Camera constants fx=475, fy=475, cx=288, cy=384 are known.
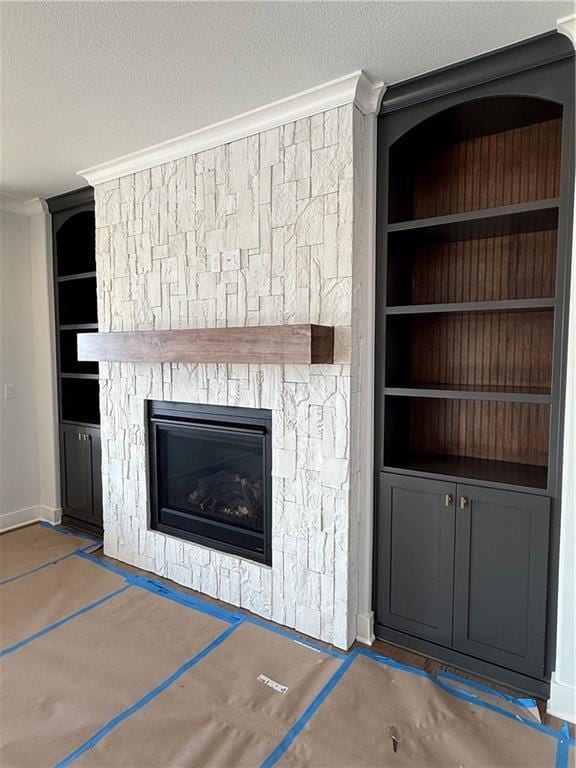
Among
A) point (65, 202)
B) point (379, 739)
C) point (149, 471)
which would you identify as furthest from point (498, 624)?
point (65, 202)

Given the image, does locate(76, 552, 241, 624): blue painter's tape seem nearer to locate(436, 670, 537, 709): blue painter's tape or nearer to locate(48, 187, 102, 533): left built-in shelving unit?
locate(48, 187, 102, 533): left built-in shelving unit

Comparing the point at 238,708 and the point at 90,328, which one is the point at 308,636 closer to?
the point at 238,708

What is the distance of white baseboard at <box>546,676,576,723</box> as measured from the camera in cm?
184

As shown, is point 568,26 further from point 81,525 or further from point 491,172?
point 81,525

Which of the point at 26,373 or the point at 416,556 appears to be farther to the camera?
the point at 26,373

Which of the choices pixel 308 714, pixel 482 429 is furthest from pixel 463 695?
pixel 482 429

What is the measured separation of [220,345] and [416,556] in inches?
54.3

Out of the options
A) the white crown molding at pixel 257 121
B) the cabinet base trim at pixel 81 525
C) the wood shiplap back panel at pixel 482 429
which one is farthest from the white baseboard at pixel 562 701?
the cabinet base trim at pixel 81 525

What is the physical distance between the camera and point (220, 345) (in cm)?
235

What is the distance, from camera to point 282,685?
6.70ft

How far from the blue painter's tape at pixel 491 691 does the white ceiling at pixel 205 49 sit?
2.60 meters

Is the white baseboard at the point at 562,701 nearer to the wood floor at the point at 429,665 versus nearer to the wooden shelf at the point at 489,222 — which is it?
the wood floor at the point at 429,665

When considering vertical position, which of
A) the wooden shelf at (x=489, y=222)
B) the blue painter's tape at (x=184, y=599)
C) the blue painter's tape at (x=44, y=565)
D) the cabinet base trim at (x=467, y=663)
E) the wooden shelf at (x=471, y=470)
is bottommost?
the blue painter's tape at (x=184, y=599)

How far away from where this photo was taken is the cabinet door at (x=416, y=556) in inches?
85.2
